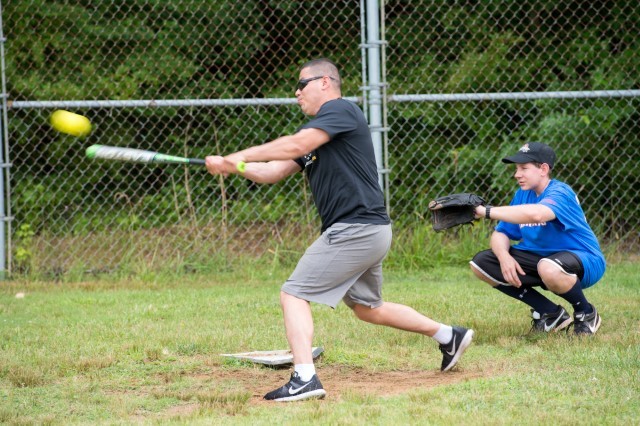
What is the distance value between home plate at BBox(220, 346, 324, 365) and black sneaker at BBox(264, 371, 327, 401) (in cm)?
70

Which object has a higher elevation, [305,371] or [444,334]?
[305,371]

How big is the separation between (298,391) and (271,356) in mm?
902

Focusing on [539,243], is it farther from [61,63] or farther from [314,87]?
[61,63]

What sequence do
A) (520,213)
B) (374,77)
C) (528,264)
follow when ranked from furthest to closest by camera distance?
(374,77), (528,264), (520,213)

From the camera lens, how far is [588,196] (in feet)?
30.3

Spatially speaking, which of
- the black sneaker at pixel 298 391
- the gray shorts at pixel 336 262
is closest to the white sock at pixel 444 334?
the gray shorts at pixel 336 262

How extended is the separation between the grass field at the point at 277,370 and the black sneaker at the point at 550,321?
0.12 m

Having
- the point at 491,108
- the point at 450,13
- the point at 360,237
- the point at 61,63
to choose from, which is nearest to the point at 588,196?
the point at 491,108

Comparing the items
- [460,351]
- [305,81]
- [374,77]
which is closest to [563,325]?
[460,351]

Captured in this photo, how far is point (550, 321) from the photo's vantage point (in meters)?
5.92

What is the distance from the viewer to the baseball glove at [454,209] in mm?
5488

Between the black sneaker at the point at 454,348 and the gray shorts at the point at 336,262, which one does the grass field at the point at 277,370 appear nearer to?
the black sneaker at the point at 454,348

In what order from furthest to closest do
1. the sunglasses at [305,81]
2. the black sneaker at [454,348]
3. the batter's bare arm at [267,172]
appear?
the batter's bare arm at [267,172], the black sneaker at [454,348], the sunglasses at [305,81]

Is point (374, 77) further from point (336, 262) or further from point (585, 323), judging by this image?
point (336, 262)
